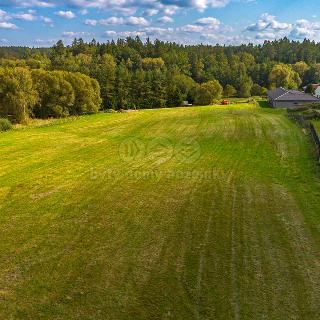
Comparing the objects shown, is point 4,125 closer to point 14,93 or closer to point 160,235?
point 14,93

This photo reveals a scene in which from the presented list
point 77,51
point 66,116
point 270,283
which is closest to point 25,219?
point 270,283

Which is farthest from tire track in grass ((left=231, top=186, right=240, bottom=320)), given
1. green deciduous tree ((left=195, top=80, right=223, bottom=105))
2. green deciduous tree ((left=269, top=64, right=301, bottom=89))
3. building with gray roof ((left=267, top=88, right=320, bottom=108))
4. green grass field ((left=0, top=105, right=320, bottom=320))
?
green deciduous tree ((left=269, top=64, right=301, bottom=89))

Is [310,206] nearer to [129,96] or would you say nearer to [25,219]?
Result: [25,219]

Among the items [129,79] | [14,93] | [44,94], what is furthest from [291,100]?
[14,93]

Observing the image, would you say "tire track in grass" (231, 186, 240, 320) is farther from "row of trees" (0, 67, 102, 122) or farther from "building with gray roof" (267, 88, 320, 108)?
"building with gray roof" (267, 88, 320, 108)

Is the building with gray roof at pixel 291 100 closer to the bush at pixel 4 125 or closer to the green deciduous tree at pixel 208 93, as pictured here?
the green deciduous tree at pixel 208 93

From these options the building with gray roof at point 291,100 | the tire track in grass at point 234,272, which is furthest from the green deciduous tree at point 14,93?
the tire track in grass at point 234,272

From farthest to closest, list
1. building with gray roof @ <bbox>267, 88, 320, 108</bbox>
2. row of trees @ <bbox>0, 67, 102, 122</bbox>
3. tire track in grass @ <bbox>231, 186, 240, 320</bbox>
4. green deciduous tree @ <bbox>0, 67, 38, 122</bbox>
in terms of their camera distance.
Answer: building with gray roof @ <bbox>267, 88, 320, 108</bbox> → row of trees @ <bbox>0, 67, 102, 122</bbox> → green deciduous tree @ <bbox>0, 67, 38, 122</bbox> → tire track in grass @ <bbox>231, 186, 240, 320</bbox>
